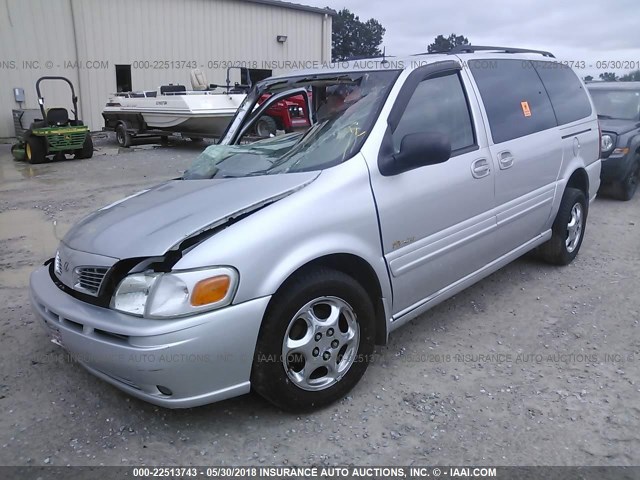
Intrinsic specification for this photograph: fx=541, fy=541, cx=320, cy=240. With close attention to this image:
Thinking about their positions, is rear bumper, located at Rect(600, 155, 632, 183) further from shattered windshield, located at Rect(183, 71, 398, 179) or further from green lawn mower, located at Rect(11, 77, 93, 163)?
green lawn mower, located at Rect(11, 77, 93, 163)

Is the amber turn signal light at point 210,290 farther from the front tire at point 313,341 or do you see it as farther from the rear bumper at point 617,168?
the rear bumper at point 617,168

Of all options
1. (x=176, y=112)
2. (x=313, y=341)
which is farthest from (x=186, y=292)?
(x=176, y=112)

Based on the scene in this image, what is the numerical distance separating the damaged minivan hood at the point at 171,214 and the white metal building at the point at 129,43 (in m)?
16.4

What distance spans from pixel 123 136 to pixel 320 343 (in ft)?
46.2

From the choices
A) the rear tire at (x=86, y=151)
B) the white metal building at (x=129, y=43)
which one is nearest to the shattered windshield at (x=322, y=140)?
the rear tire at (x=86, y=151)

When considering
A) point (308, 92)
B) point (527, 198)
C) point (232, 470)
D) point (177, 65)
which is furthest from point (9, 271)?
point (177, 65)

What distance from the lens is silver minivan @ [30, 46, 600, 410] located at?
2346 mm

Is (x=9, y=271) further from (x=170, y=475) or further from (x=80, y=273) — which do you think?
(x=170, y=475)

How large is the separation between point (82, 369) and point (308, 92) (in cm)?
248

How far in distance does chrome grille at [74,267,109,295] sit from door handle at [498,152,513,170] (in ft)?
8.47

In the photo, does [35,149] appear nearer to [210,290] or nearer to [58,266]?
[58,266]

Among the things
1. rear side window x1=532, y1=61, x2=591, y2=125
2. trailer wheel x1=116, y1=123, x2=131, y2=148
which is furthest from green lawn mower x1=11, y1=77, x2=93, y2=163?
rear side window x1=532, y1=61, x2=591, y2=125

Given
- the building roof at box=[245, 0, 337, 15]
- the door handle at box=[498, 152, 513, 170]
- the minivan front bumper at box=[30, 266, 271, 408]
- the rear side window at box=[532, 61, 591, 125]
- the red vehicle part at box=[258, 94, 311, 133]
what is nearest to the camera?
the minivan front bumper at box=[30, 266, 271, 408]

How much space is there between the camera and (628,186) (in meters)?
7.71
